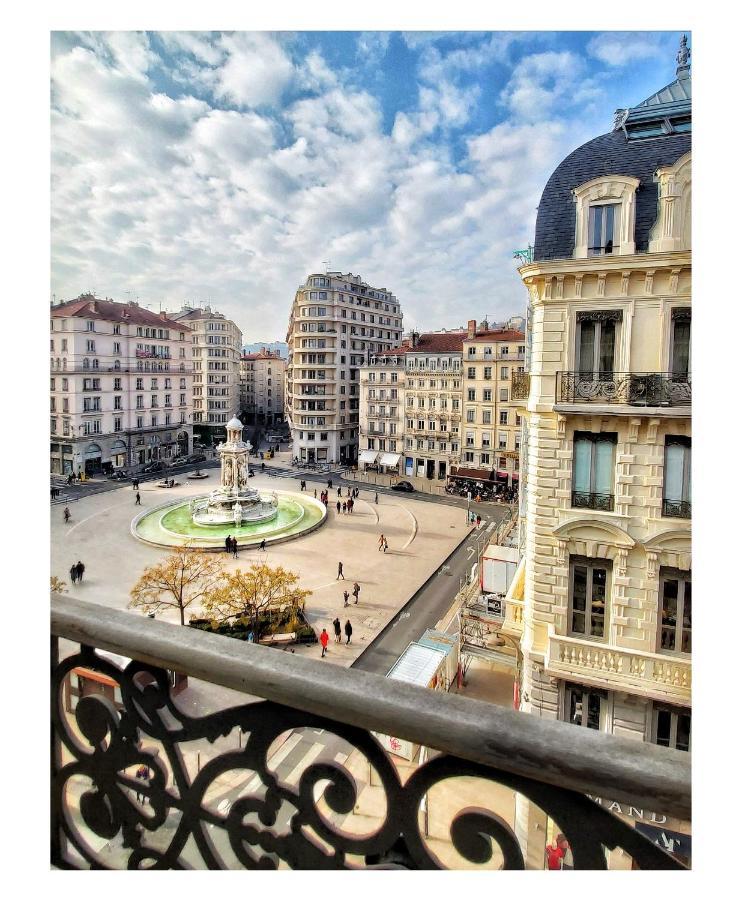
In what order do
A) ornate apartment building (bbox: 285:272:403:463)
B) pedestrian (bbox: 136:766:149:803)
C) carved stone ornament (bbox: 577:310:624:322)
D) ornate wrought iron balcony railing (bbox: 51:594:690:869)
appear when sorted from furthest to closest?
ornate apartment building (bbox: 285:272:403:463) → carved stone ornament (bbox: 577:310:624:322) → pedestrian (bbox: 136:766:149:803) → ornate wrought iron balcony railing (bbox: 51:594:690:869)

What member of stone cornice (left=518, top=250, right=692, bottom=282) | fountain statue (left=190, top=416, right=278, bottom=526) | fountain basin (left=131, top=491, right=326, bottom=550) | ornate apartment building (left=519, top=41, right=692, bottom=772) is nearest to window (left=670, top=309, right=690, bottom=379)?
ornate apartment building (left=519, top=41, right=692, bottom=772)

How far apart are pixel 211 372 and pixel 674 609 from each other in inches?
1515

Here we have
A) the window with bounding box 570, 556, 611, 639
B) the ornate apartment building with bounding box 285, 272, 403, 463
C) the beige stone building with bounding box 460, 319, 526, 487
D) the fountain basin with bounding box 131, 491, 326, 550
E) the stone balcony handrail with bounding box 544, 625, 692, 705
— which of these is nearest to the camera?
the stone balcony handrail with bounding box 544, 625, 692, 705

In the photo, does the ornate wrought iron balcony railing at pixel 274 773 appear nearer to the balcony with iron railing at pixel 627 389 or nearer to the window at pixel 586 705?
the balcony with iron railing at pixel 627 389

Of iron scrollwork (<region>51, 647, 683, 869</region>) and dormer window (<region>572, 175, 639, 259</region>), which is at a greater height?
dormer window (<region>572, 175, 639, 259</region>)

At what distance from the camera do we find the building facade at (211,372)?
1539 inches

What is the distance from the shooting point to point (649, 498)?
5.03m

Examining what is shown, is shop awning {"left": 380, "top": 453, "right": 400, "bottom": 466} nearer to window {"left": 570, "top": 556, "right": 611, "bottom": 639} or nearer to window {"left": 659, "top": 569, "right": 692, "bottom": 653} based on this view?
window {"left": 570, "top": 556, "right": 611, "bottom": 639}

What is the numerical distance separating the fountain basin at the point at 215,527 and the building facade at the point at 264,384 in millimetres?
31377

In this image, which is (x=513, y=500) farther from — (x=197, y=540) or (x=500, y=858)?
(x=500, y=858)

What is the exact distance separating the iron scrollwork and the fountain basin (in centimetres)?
1505

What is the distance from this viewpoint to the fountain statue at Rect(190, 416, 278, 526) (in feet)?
60.5

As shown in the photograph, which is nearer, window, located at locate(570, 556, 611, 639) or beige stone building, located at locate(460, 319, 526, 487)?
window, located at locate(570, 556, 611, 639)

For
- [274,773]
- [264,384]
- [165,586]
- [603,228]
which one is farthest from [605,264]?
[264,384]
